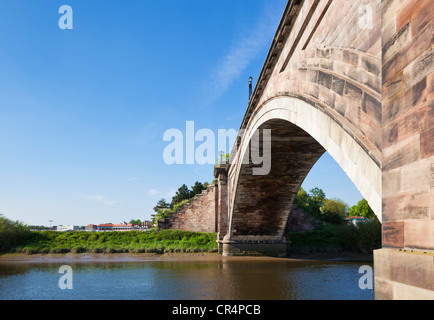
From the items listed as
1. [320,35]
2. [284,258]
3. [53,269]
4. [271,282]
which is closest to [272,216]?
[284,258]

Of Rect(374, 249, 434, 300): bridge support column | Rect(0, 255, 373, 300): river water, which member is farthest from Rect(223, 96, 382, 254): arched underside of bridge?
Rect(0, 255, 373, 300): river water

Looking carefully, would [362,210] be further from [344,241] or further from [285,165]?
[285,165]

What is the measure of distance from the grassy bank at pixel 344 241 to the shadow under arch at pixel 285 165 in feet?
10.2

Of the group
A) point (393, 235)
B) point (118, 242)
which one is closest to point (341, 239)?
point (118, 242)

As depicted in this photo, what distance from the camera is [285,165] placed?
16922 mm

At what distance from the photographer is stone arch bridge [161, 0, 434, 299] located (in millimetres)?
3170

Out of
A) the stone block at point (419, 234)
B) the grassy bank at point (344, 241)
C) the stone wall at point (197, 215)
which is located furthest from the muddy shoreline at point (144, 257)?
the stone block at point (419, 234)

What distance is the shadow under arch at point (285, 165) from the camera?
4.87 m

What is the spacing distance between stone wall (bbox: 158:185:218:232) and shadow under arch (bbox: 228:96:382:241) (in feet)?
14.9

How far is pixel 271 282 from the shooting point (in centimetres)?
1222

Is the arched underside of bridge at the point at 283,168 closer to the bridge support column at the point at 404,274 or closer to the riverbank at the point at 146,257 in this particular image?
the bridge support column at the point at 404,274

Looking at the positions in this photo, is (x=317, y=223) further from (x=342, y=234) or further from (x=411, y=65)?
(x=411, y=65)

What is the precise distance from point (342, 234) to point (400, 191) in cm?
2279

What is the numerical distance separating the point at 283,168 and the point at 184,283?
792 cm
